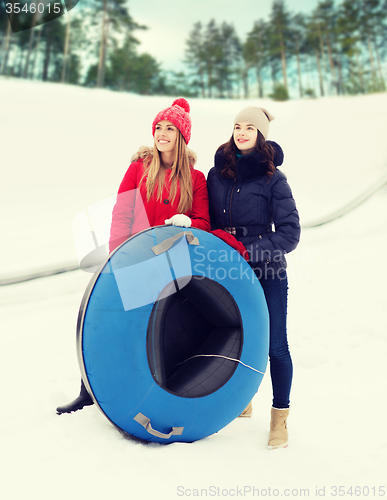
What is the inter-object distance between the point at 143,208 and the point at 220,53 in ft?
51.1

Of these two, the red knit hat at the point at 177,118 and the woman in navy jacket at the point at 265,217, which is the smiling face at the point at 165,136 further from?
the woman in navy jacket at the point at 265,217

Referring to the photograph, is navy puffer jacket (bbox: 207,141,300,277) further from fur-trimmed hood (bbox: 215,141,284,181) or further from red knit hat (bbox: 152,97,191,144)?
red knit hat (bbox: 152,97,191,144)

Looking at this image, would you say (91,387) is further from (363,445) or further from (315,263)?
(315,263)

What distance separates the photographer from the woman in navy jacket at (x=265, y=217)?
62.3 inches

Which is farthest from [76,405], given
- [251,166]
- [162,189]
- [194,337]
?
[251,166]

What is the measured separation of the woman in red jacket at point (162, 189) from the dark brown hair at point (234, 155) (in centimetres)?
12

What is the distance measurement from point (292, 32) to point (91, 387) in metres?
17.9

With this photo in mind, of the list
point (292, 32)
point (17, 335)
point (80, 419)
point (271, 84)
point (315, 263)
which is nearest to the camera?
point (80, 419)

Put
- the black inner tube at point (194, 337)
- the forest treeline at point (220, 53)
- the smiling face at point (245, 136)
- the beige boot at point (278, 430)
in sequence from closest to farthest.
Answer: the black inner tube at point (194, 337), the beige boot at point (278, 430), the smiling face at point (245, 136), the forest treeline at point (220, 53)

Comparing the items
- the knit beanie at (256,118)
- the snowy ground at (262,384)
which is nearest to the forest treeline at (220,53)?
the snowy ground at (262,384)

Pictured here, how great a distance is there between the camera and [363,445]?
1570mm

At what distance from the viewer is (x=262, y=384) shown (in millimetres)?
2186

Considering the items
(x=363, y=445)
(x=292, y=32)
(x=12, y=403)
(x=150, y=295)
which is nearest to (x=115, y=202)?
(x=150, y=295)

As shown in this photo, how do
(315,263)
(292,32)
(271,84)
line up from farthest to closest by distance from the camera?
(292,32)
(271,84)
(315,263)
